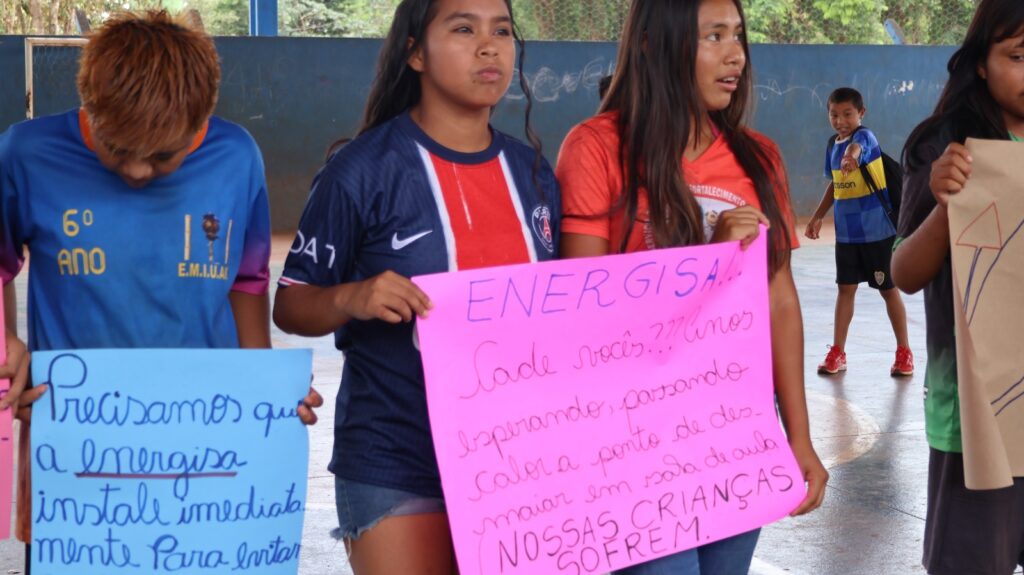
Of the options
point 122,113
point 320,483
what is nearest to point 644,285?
point 122,113

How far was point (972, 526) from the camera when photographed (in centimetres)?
280

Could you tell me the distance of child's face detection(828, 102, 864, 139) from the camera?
8500 mm

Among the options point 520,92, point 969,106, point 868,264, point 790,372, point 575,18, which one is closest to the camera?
point 790,372

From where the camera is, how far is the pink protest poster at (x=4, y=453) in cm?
213

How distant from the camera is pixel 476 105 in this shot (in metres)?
2.46

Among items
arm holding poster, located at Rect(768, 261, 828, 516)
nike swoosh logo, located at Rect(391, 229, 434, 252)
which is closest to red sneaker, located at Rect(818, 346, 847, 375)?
arm holding poster, located at Rect(768, 261, 828, 516)

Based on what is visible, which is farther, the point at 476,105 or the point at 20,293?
the point at 20,293

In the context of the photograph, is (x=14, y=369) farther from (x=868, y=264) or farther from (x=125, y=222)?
(x=868, y=264)

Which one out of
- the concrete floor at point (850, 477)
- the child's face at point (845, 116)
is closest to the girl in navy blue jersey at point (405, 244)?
the concrete floor at point (850, 477)

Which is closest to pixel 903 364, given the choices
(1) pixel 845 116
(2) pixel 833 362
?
(2) pixel 833 362

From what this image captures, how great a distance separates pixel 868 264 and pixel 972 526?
18.2 feet

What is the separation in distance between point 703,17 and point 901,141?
18.1m

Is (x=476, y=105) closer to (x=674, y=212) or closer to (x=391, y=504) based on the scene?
(x=674, y=212)

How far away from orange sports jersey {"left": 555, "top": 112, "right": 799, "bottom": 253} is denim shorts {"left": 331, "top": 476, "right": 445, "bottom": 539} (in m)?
0.60
